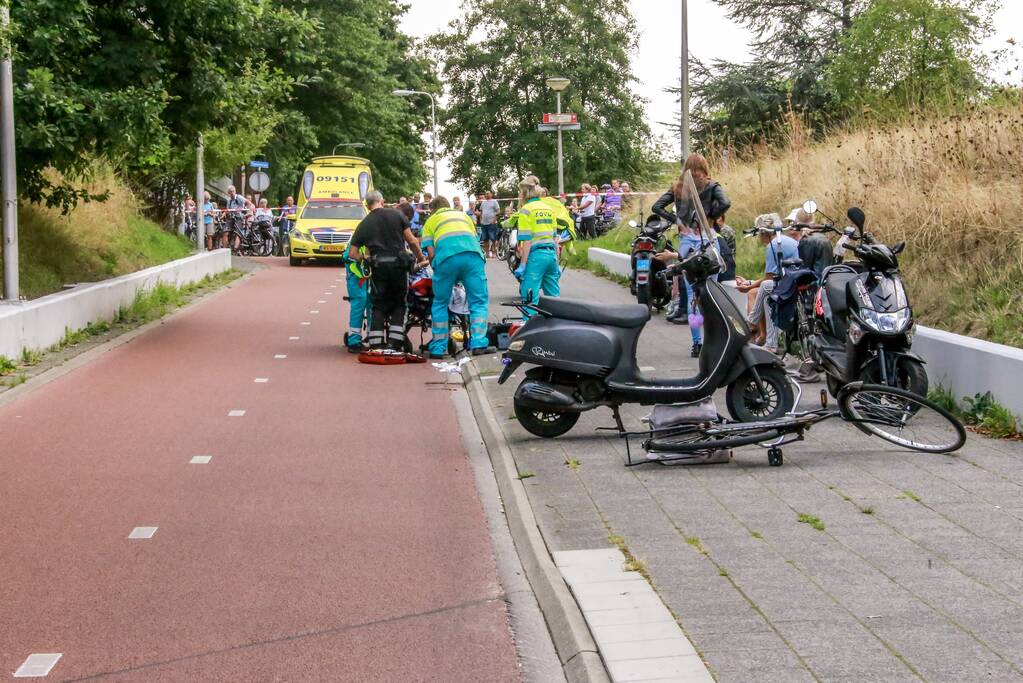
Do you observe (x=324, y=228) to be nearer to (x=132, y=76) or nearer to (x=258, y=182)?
(x=258, y=182)

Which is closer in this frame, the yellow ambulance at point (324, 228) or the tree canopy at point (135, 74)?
the tree canopy at point (135, 74)

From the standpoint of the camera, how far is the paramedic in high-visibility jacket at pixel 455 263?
1454 cm

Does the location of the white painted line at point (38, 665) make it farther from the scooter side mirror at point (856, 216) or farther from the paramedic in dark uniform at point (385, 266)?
the paramedic in dark uniform at point (385, 266)

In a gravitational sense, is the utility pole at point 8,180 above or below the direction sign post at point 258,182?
above

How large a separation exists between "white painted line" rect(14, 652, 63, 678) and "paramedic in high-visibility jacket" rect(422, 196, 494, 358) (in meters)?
9.19

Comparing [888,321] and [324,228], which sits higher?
[888,321]

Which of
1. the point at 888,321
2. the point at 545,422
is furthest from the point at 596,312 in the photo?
the point at 888,321

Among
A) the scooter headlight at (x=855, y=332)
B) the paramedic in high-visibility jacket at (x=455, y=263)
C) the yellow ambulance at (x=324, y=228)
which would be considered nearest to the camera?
the scooter headlight at (x=855, y=332)

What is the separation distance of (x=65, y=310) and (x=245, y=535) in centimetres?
959

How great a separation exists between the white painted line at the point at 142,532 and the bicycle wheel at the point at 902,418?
443 centimetres

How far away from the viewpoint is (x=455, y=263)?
14.5 m

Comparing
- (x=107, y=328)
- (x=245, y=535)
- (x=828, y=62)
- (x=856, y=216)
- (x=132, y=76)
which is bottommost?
(x=107, y=328)

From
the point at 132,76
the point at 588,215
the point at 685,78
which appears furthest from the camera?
the point at 588,215

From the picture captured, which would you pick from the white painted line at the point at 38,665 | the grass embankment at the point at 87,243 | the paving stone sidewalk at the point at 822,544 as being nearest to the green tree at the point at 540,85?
the grass embankment at the point at 87,243
